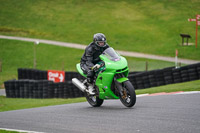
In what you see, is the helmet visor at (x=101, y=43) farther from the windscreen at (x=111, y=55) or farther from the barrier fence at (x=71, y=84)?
the barrier fence at (x=71, y=84)

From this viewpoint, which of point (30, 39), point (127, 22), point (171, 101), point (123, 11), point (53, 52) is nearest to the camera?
point (171, 101)

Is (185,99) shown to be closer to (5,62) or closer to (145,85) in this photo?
(145,85)

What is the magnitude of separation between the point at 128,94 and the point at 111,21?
148 feet

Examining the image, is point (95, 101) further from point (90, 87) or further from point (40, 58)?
point (40, 58)

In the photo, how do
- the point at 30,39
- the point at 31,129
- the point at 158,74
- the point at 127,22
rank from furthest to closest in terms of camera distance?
the point at 127,22, the point at 30,39, the point at 158,74, the point at 31,129

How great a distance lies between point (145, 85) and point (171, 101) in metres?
8.01

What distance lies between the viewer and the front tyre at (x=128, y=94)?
9906 millimetres

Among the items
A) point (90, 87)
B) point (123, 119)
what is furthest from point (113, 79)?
point (123, 119)

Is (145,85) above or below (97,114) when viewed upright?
below

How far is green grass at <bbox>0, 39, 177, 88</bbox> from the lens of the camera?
33094 mm

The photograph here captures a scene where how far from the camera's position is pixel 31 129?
8492mm

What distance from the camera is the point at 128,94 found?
10156 mm

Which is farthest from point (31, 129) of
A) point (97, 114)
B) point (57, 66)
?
point (57, 66)

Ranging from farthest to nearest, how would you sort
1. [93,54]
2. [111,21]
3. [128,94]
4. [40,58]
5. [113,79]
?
[111,21], [40,58], [93,54], [113,79], [128,94]
